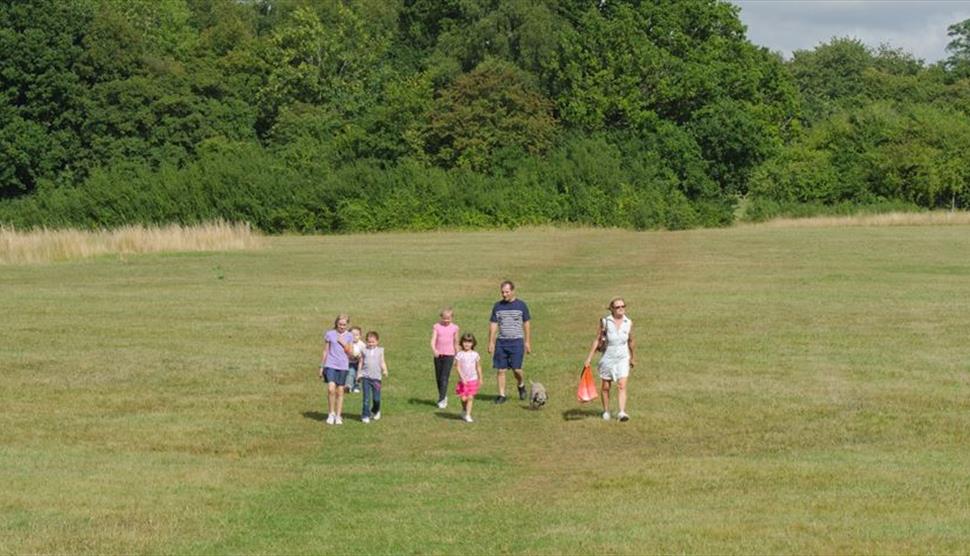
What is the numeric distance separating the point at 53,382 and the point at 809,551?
14.8 metres

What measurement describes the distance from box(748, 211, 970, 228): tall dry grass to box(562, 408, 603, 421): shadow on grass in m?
65.4

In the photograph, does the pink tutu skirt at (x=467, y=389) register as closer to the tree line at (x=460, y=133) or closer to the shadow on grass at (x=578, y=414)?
the shadow on grass at (x=578, y=414)

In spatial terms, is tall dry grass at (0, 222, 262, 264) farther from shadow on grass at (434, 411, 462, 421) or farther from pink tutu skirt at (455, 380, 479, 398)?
pink tutu skirt at (455, 380, 479, 398)

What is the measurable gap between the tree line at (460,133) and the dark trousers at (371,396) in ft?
220

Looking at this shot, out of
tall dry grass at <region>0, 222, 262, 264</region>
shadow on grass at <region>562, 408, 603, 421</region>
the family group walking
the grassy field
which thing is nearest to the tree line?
tall dry grass at <region>0, 222, 262, 264</region>

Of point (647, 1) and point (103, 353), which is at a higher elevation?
point (647, 1)

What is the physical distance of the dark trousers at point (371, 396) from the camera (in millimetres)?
19828

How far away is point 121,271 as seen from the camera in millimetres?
49406

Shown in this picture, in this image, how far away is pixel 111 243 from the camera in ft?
200

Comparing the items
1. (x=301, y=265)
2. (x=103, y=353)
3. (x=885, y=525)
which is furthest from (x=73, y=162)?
(x=885, y=525)

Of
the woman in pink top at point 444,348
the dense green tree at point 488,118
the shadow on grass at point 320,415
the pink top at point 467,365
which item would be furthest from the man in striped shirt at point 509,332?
the dense green tree at point 488,118

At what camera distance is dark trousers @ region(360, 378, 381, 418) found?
19828 mm

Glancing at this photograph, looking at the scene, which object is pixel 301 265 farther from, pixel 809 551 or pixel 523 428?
pixel 809 551

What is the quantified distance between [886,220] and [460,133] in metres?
25.9
